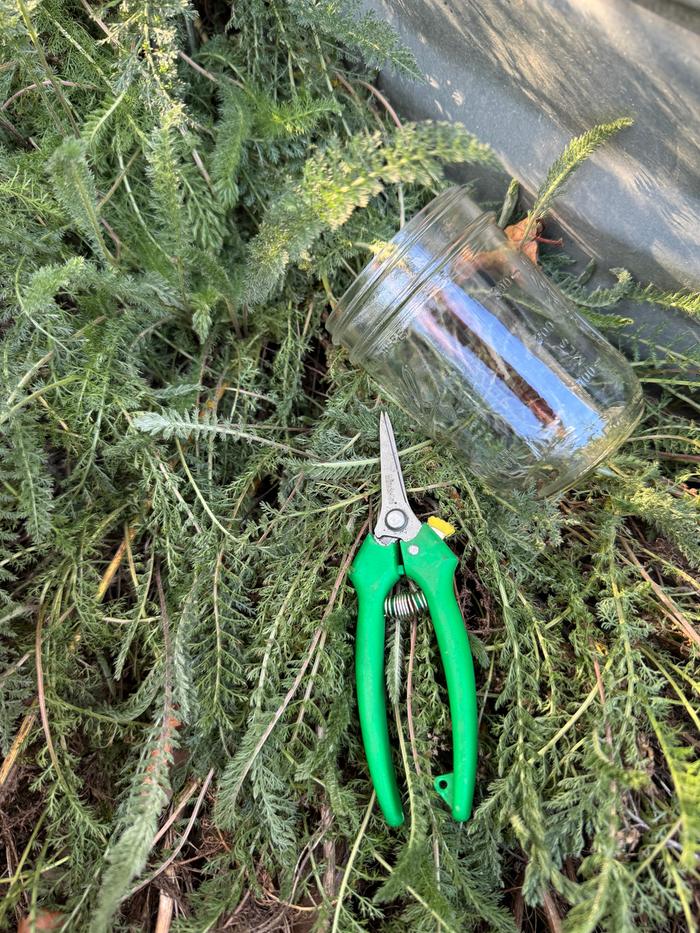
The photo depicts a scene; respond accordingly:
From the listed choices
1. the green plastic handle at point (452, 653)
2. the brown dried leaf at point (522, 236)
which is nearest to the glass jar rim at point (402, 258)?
the brown dried leaf at point (522, 236)

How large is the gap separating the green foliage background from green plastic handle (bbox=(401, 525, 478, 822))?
44 mm

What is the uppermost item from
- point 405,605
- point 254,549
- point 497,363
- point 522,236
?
point 522,236

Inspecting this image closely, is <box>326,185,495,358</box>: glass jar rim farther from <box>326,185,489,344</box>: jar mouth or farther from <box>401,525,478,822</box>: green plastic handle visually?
<box>401,525,478,822</box>: green plastic handle

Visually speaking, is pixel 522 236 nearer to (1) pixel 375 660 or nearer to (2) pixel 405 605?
(2) pixel 405 605

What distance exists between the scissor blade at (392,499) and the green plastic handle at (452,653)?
0.08 ft

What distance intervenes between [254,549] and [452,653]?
404 millimetres

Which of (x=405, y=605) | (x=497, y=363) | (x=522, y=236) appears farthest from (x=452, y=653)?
(x=522, y=236)

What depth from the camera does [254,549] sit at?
4.06 feet

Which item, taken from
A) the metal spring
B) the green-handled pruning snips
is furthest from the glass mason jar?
the metal spring

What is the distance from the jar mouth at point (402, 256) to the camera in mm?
1130

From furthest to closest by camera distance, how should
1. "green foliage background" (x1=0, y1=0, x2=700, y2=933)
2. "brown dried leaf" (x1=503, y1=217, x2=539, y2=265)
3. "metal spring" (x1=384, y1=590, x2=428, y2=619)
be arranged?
"brown dried leaf" (x1=503, y1=217, x2=539, y2=265), "metal spring" (x1=384, y1=590, x2=428, y2=619), "green foliage background" (x1=0, y1=0, x2=700, y2=933)

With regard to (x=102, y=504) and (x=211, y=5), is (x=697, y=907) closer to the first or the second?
(x=102, y=504)

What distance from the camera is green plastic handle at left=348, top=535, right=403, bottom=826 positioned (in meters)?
1.13

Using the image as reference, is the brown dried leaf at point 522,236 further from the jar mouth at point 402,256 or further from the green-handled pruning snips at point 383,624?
the green-handled pruning snips at point 383,624
